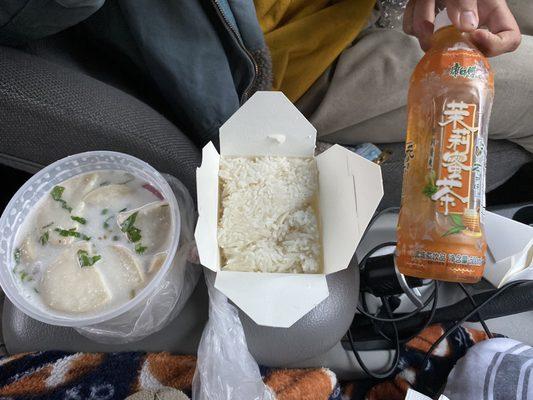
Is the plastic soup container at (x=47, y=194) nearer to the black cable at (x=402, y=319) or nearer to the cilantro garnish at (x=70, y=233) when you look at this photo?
the cilantro garnish at (x=70, y=233)

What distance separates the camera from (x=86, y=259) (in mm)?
507

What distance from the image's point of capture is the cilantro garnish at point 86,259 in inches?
19.8

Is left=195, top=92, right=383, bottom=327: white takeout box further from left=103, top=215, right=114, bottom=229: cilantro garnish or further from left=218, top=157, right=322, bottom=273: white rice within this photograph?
left=103, top=215, right=114, bottom=229: cilantro garnish

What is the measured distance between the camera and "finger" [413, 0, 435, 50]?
0.72 m

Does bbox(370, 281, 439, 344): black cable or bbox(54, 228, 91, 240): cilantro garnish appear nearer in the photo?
bbox(54, 228, 91, 240): cilantro garnish

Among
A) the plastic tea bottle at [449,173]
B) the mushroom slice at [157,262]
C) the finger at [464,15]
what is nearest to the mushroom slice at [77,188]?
the mushroom slice at [157,262]

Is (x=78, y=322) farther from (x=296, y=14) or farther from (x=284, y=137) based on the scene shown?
(x=296, y=14)

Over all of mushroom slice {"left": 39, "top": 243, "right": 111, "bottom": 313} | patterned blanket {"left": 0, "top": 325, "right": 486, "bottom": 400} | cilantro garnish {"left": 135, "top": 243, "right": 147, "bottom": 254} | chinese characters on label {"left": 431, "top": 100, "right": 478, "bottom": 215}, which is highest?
chinese characters on label {"left": 431, "top": 100, "right": 478, "bottom": 215}

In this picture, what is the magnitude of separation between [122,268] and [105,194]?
0.34ft

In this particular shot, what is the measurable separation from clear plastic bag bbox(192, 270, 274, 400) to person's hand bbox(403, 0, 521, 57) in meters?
0.50

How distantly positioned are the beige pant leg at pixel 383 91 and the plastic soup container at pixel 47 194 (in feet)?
1.39

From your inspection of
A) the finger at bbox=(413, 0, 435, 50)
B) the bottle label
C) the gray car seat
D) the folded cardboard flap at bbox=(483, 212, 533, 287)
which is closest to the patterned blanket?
the gray car seat

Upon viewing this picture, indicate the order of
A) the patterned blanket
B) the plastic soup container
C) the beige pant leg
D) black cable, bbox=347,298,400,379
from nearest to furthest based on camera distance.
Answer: the plastic soup container, the patterned blanket, black cable, bbox=347,298,400,379, the beige pant leg

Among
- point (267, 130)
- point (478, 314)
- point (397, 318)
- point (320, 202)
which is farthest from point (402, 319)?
point (267, 130)
